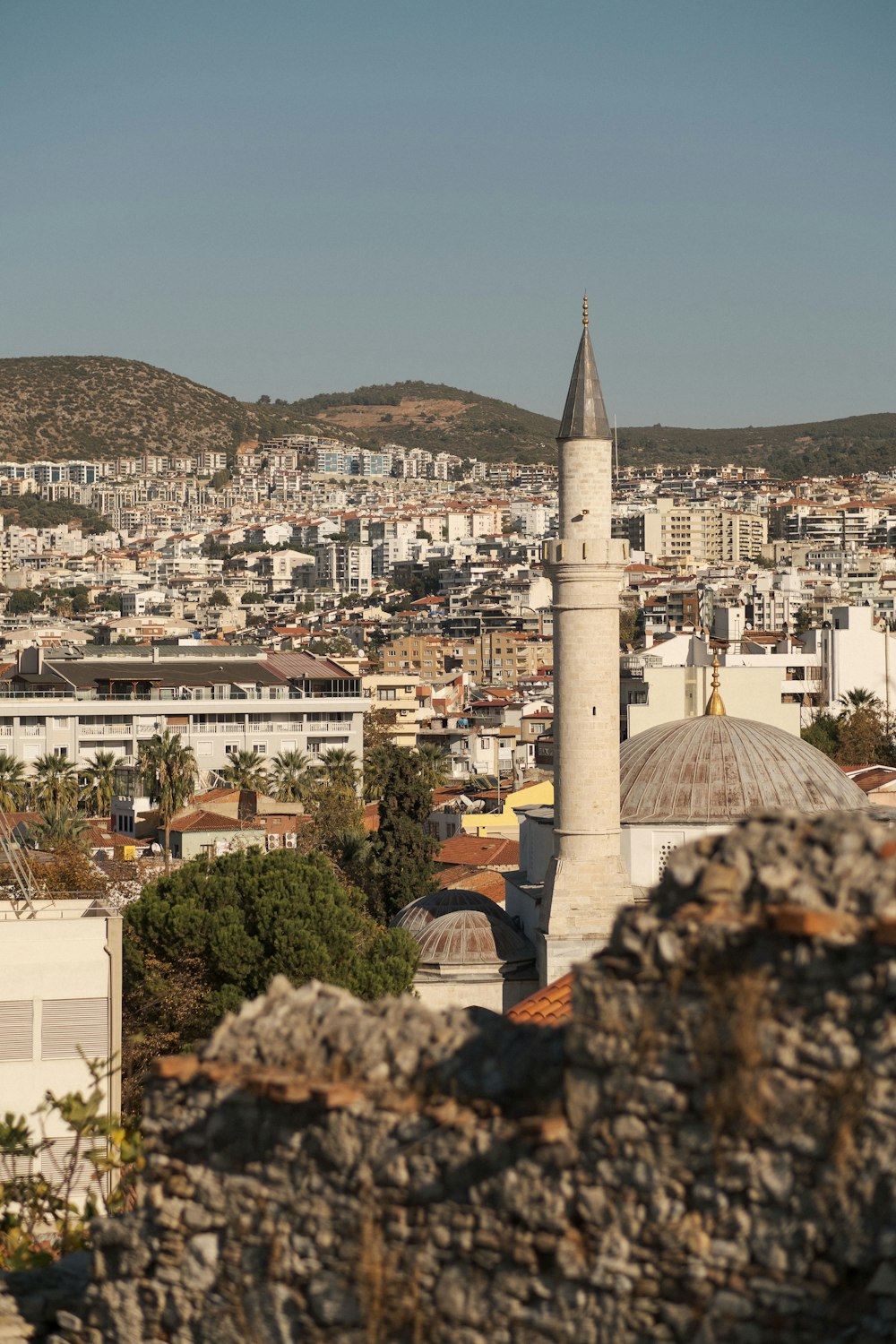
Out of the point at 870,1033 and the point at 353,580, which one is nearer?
the point at 870,1033

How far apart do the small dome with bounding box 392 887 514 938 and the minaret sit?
213 cm

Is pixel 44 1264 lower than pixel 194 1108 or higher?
lower

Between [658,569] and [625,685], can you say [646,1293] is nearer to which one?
[625,685]

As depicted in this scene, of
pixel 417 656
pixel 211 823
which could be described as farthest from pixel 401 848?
pixel 417 656

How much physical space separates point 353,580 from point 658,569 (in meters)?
38.6

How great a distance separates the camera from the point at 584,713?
2398cm

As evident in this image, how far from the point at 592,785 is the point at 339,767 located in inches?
1406

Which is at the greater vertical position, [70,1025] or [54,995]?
[54,995]

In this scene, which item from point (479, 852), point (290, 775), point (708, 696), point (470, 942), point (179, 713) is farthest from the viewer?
point (179, 713)

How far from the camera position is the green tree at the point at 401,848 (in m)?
33.8

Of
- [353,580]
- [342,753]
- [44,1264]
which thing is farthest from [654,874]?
[353,580]

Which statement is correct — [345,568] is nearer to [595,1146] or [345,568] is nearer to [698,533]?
[698,533]

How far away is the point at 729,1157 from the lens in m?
4.62

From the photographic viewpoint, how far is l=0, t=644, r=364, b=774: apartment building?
62188mm
